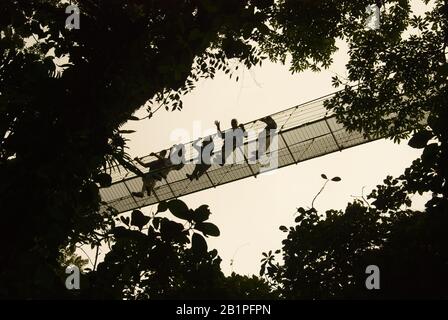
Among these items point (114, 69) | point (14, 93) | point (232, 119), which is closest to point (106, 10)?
point (114, 69)

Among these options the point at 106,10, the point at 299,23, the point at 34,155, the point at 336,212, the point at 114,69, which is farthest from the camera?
the point at 299,23

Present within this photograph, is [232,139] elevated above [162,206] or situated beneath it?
elevated above

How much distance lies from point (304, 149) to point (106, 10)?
548 cm

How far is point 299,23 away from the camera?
8203 mm

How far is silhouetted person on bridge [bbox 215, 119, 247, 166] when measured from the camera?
27.3ft

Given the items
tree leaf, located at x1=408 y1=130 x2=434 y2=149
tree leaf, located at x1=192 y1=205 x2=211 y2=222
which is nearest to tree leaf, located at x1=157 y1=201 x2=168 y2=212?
tree leaf, located at x1=192 y1=205 x2=211 y2=222

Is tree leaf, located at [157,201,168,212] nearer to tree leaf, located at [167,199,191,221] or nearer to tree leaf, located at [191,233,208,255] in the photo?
tree leaf, located at [167,199,191,221]

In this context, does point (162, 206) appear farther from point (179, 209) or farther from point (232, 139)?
point (232, 139)

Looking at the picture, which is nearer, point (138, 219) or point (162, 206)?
point (162, 206)

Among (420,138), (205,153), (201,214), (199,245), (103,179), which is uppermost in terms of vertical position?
(205,153)

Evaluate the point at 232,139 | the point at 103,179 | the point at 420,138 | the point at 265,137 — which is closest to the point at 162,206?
the point at 103,179

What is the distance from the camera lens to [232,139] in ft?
27.6
